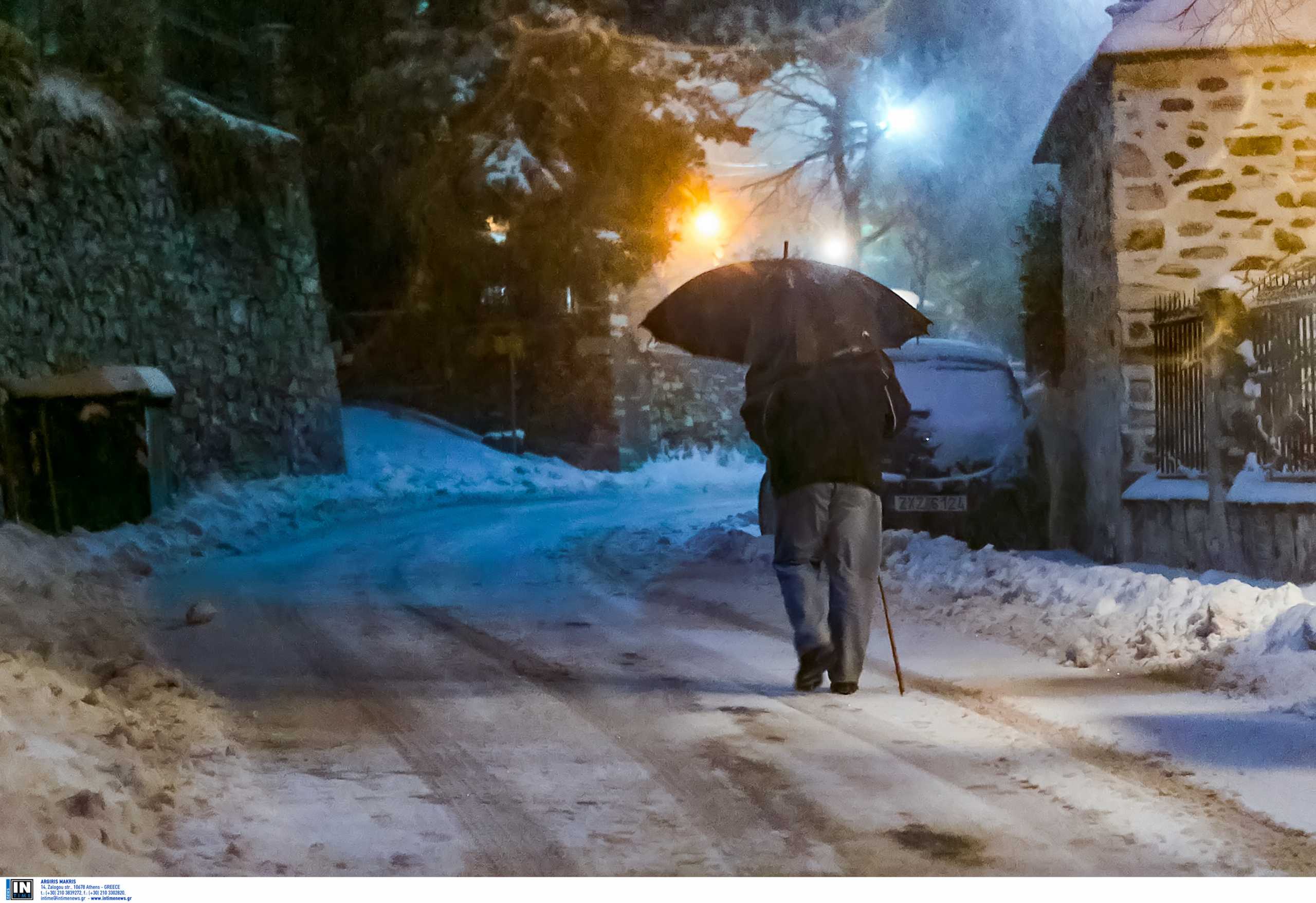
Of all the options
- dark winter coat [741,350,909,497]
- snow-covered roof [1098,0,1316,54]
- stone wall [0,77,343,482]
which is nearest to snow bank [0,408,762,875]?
stone wall [0,77,343,482]

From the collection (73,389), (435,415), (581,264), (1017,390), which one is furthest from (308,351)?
(1017,390)

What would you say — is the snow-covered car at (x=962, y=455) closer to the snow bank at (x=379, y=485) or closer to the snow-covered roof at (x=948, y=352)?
the snow-covered roof at (x=948, y=352)

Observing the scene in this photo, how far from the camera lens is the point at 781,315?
4.02 metres

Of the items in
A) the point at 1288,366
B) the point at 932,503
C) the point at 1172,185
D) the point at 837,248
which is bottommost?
the point at 932,503

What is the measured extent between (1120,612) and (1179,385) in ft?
5.96

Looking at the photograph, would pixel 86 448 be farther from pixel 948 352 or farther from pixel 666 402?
pixel 948 352

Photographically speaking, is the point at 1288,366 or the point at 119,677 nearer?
the point at 119,677

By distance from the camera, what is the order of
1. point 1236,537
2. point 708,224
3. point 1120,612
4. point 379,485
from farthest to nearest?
1. point 379,485
2. point 708,224
3. point 1236,537
4. point 1120,612

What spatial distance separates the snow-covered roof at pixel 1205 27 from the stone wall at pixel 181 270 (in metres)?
4.73

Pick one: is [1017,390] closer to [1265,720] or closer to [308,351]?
[1265,720]

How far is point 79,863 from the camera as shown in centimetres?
238

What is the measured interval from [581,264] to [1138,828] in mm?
6849

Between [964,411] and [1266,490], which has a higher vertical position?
[964,411]

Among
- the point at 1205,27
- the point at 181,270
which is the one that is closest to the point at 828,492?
the point at 1205,27
